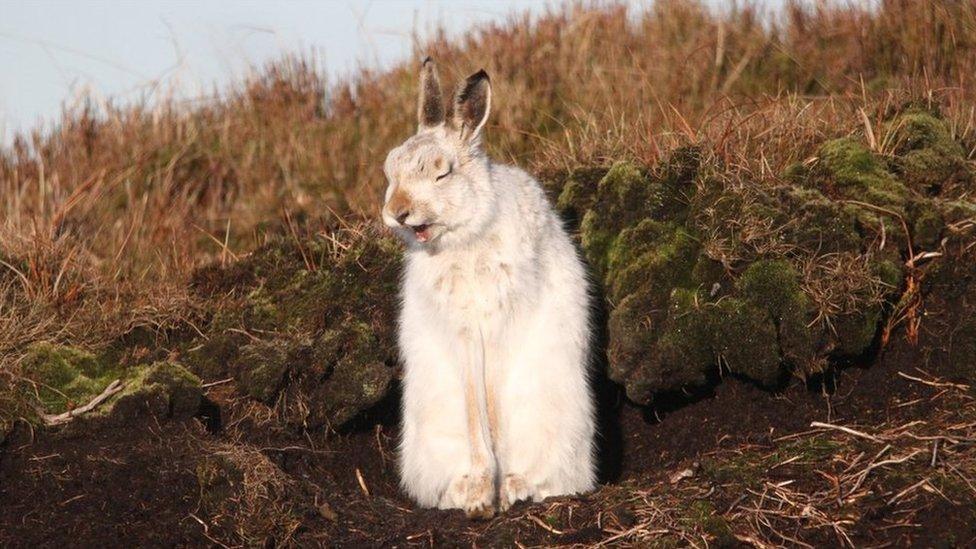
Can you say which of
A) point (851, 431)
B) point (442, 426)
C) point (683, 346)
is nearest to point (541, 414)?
point (442, 426)

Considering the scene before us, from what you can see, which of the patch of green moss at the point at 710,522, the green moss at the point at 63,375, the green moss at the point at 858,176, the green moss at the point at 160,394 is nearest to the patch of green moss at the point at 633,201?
the green moss at the point at 858,176

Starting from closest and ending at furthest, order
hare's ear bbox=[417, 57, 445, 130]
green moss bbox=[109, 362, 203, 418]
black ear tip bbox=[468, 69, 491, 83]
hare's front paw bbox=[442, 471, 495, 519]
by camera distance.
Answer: hare's front paw bbox=[442, 471, 495, 519]
black ear tip bbox=[468, 69, 491, 83]
hare's ear bbox=[417, 57, 445, 130]
green moss bbox=[109, 362, 203, 418]

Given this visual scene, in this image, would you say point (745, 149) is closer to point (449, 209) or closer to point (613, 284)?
point (613, 284)

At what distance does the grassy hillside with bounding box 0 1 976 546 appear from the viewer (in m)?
5.25

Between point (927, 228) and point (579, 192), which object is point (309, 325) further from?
point (927, 228)

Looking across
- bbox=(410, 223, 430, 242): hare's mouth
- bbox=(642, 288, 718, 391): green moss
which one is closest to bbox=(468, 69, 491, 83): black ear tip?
bbox=(410, 223, 430, 242): hare's mouth

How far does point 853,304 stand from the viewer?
20.2 ft

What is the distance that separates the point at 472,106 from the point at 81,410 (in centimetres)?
245

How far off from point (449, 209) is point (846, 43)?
6.08 m

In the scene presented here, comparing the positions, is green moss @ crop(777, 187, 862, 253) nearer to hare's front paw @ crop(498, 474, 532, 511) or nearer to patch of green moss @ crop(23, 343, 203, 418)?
hare's front paw @ crop(498, 474, 532, 511)

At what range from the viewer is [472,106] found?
5879mm

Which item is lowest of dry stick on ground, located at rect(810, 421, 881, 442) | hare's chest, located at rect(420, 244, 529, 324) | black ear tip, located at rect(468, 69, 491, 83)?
dry stick on ground, located at rect(810, 421, 881, 442)

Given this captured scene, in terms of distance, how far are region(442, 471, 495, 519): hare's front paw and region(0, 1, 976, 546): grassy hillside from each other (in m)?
0.18

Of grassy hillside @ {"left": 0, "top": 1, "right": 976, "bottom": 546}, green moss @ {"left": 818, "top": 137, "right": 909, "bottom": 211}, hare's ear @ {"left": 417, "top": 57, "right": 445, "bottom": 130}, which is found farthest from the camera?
green moss @ {"left": 818, "top": 137, "right": 909, "bottom": 211}
